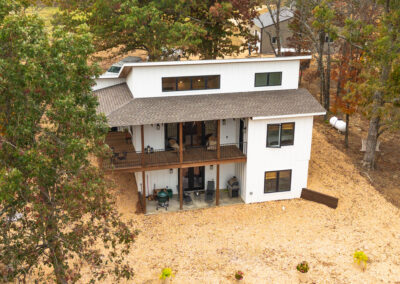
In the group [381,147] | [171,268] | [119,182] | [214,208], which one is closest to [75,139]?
[171,268]

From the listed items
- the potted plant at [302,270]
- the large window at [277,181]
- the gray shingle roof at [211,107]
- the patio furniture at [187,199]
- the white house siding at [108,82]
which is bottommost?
the potted plant at [302,270]

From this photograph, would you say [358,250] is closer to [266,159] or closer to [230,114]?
[266,159]

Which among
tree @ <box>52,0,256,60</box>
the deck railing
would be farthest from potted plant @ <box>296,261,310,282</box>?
tree @ <box>52,0,256,60</box>

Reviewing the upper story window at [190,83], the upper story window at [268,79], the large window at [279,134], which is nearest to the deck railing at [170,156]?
the large window at [279,134]

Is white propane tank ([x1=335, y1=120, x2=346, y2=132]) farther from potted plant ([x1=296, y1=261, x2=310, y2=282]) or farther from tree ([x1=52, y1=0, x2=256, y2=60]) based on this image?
potted plant ([x1=296, y1=261, x2=310, y2=282])

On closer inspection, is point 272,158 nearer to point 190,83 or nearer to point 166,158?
point 166,158

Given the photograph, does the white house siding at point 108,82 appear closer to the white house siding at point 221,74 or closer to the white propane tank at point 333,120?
the white house siding at point 221,74

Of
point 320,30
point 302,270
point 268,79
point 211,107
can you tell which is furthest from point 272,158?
point 320,30
